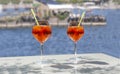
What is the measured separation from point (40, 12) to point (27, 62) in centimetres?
9918

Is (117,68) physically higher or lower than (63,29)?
higher

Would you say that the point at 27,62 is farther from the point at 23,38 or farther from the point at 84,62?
the point at 23,38

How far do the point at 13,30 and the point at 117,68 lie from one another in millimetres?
85466

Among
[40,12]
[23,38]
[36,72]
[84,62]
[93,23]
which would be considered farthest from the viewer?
[40,12]

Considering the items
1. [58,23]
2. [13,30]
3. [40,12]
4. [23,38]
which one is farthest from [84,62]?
[40,12]

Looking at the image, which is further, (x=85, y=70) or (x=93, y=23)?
(x=93, y=23)

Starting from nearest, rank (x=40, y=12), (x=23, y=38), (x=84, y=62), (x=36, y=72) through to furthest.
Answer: (x=36, y=72)
(x=84, y=62)
(x=23, y=38)
(x=40, y=12)

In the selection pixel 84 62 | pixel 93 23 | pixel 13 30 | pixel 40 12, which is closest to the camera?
pixel 84 62

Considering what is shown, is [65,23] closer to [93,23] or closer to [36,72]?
[93,23]

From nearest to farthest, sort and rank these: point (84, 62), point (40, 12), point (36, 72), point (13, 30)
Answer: point (36, 72), point (84, 62), point (13, 30), point (40, 12)

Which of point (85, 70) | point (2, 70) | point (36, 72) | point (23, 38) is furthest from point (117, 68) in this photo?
point (23, 38)

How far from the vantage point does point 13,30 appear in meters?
96.8

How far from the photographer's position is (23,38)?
287 ft

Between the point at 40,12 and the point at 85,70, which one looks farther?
the point at 40,12
